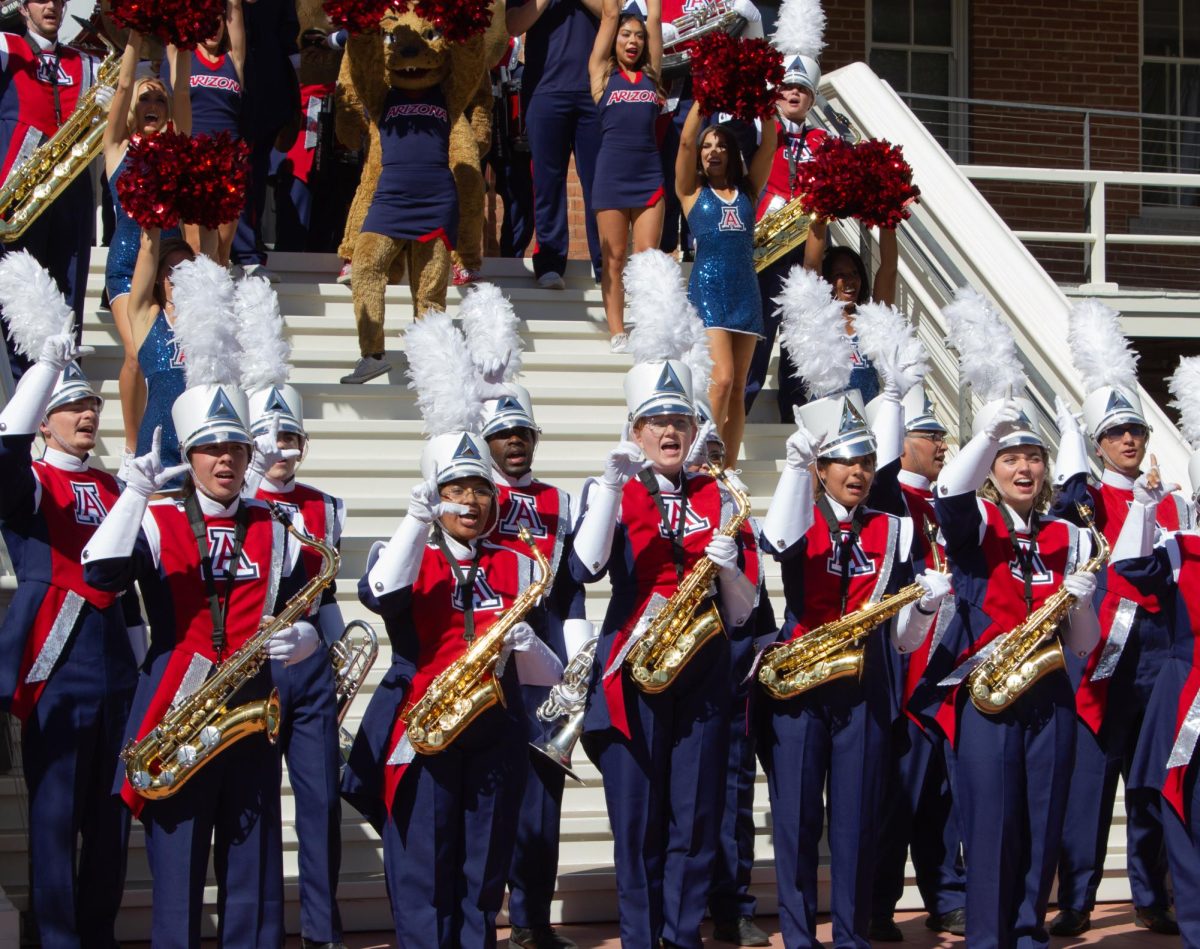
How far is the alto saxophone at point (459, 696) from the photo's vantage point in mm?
6895

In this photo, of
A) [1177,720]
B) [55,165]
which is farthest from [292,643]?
[55,165]

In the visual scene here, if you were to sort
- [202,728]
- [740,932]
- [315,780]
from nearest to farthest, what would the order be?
[202,728] < [315,780] < [740,932]

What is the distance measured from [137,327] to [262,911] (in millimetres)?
3188

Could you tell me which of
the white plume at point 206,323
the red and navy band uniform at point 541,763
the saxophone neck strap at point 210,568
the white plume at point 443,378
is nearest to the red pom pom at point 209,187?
the white plume at point 206,323

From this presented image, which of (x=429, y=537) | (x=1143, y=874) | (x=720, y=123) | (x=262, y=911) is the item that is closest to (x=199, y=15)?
(x=720, y=123)

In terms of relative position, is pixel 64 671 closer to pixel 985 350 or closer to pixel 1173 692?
pixel 985 350

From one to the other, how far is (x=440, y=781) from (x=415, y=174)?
13.2ft

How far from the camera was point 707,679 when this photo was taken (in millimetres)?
7426

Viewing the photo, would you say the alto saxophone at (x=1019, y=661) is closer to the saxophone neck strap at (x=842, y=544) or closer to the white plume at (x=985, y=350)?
the saxophone neck strap at (x=842, y=544)

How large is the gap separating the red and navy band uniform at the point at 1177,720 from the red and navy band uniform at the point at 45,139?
5.03 metres

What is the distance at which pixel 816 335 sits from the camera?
26.8 ft

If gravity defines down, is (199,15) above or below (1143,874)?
above

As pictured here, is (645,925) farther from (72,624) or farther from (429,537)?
(72,624)

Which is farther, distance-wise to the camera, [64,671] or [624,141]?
[624,141]
